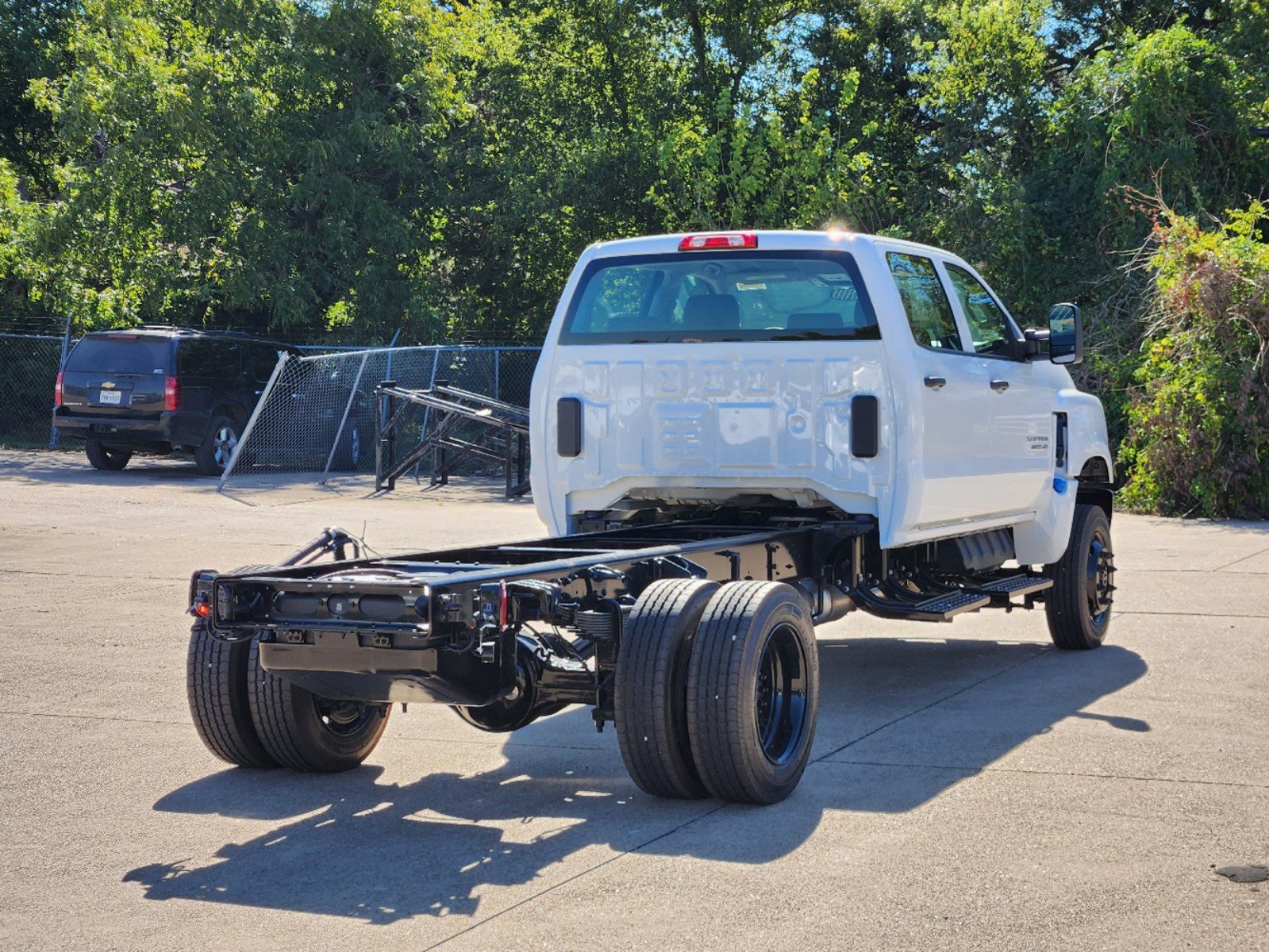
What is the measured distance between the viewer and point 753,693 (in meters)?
5.70

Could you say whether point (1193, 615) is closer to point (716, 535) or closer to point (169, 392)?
point (716, 535)

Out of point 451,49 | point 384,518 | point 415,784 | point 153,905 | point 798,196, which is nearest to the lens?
point 153,905

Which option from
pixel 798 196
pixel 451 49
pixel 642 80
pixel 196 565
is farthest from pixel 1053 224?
pixel 196 565

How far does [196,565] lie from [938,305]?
23.7ft

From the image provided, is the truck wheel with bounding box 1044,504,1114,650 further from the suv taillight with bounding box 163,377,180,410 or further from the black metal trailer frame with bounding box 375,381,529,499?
the suv taillight with bounding box 163,377,180,410

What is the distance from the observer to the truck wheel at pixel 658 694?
5.63 metres

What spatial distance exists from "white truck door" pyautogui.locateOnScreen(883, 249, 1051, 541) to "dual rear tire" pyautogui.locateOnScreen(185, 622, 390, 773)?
309 centimetres

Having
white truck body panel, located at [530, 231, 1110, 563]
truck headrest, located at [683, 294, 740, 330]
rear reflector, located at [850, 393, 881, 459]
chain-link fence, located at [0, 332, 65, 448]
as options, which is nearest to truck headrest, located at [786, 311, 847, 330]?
white truck body panel, located at [530, 231, 1110, 563]

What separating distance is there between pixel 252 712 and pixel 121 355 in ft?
53.3

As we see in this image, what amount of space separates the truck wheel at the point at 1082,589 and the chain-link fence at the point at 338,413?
12.1 meters

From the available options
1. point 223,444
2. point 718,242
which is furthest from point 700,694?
point 223,444

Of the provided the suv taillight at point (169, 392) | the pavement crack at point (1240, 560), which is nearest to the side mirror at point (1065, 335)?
the pavement crack at point (1240, 560)

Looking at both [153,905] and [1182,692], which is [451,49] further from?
[153,905]

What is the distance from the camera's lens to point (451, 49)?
90.7 feet
